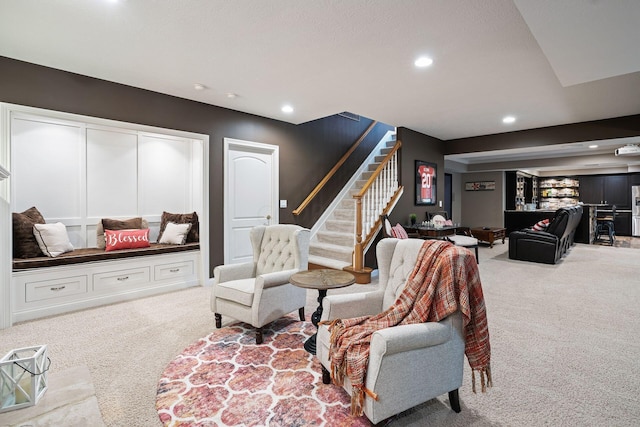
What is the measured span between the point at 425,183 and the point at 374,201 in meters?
1.67

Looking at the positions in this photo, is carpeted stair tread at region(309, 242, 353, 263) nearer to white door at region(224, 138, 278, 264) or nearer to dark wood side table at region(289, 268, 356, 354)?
white door at region(224, 138, 278, 264)

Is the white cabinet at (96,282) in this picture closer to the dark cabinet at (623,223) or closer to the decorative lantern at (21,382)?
the decorative lantern at (21,382)

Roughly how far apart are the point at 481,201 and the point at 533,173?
2617 mm

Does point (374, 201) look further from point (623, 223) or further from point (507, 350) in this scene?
point (623, 223)

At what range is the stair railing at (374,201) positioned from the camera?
4.68 m

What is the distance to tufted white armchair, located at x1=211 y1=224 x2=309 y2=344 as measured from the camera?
2.74 metres

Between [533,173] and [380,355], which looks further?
[533,173]

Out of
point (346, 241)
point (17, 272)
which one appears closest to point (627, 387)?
point (346, 241)

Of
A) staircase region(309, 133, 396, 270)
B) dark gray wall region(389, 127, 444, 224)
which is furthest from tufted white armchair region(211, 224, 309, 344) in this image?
dark gray wall region(389, 127, 444, 224)

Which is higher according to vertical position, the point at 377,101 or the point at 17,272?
the point at 377,101

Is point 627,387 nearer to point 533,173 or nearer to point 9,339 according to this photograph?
point 9,339

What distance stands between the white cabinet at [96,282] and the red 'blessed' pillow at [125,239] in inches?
8.1

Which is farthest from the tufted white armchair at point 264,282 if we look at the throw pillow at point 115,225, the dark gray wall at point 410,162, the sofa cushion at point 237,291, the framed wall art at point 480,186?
the framed wall art at point 480,186

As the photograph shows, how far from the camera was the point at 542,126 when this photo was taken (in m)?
5.71
